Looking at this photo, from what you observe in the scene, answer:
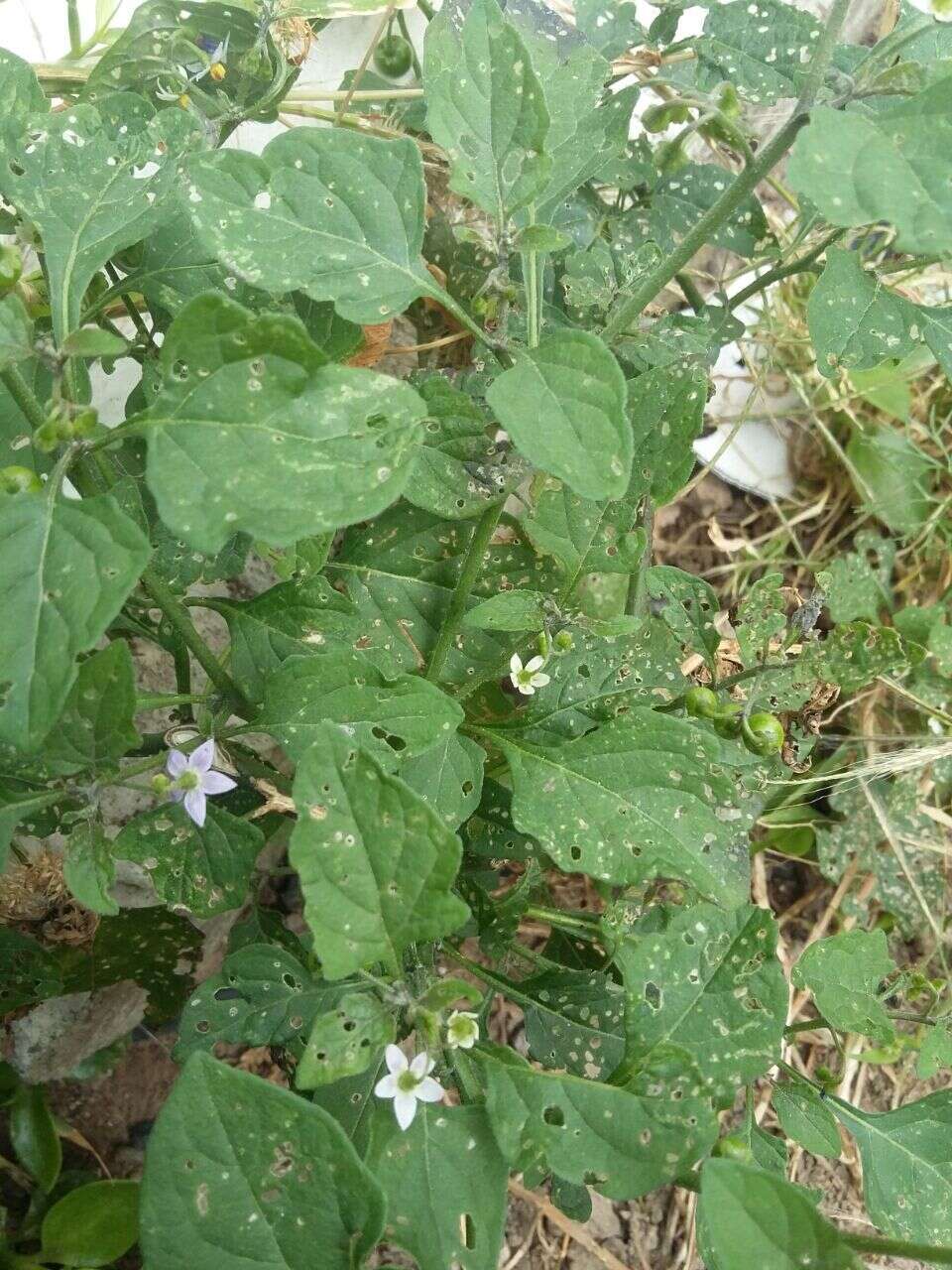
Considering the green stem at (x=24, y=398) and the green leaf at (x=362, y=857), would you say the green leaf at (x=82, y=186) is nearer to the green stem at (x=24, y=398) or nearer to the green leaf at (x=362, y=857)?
the green stem at (x=24, y=398)

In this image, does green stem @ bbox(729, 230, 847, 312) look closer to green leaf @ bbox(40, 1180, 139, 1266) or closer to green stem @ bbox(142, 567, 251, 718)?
green stem @ bbox(142, 567, 251, 718)

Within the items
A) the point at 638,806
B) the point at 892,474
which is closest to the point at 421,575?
the point at 638,806

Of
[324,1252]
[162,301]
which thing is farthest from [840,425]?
[324,1252]

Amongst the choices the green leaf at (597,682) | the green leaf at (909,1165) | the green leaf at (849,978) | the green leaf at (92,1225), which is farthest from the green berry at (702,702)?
the green leaf at (92,1225)

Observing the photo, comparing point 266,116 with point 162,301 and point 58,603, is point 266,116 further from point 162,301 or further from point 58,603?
point 58,603

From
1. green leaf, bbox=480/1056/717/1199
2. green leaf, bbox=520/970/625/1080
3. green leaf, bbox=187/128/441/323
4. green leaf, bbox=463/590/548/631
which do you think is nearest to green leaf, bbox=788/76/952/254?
green leaf, bbox=187/128/441/323

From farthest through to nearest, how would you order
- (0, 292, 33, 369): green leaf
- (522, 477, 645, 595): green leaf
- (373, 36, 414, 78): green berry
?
(373, 36, 414, 78): green berry < (522, 477, 645, 595): green leaf < (0, 292, 33, 369): green leaf
